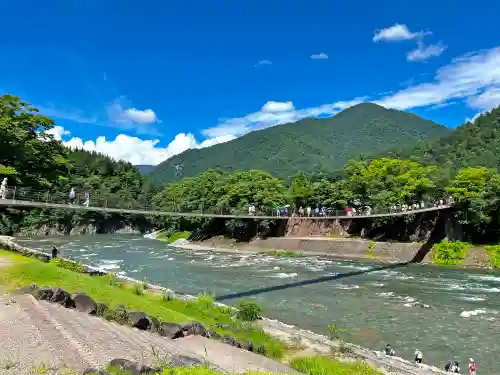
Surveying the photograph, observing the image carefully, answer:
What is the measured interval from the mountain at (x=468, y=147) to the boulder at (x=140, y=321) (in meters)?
48.7

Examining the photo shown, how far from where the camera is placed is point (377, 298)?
1909 centimetres

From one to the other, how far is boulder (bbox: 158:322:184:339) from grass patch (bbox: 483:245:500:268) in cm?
2508

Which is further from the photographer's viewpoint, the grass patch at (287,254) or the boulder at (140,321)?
the grass patch at (287,254)

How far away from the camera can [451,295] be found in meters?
19.4

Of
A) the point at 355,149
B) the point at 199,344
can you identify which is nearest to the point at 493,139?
the point at 199,344

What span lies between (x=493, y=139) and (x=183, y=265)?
56.5 meters

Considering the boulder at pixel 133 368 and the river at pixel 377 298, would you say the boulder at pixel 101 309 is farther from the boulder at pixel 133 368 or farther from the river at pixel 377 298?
the river at pixel 377 298

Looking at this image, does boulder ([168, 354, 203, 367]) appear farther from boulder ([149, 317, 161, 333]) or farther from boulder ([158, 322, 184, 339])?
boulder ([149, 317, 161, 333])

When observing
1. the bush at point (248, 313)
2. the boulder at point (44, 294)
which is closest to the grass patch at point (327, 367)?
the bush at point (248, 313)

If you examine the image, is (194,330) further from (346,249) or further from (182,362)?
(346,249)

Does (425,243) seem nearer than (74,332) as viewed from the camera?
No

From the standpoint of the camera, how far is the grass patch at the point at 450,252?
29.4 m

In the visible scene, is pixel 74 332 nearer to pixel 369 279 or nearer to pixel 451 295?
pixel 451 295

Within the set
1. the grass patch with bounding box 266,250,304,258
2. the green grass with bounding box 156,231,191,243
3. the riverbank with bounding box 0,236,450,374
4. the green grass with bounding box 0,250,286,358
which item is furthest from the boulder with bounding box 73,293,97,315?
the green grass with bounding box 156,231,191,243
